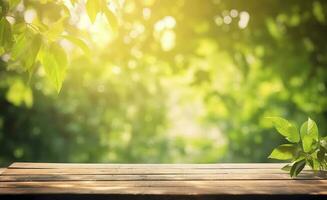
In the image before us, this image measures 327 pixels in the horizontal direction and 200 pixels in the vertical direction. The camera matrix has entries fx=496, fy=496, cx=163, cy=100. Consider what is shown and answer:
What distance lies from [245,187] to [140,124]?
862 centimetres

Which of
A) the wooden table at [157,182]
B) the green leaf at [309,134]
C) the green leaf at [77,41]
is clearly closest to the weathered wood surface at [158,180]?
the wooden table at [157,182]

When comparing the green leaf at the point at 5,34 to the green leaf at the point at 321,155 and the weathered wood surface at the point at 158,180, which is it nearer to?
the weathered wood surface at the point at 158,180

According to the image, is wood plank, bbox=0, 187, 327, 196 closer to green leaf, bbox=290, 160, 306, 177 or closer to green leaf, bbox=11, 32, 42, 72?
green leaf, bbox=290, 160, 306, 177

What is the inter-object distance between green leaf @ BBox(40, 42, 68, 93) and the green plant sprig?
3.27 ft

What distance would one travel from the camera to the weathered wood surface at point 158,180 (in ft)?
6.18

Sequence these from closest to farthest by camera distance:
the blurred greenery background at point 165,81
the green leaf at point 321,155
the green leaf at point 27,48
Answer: the green leaf at point 27,48
the green leaf at point 321,155
the blurred greenery background at point 165,81

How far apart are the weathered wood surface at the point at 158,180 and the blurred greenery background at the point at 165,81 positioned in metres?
0.77

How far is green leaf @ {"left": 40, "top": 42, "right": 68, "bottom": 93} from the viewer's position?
1.95 m

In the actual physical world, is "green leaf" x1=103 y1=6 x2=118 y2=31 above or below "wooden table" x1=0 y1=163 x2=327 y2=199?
above

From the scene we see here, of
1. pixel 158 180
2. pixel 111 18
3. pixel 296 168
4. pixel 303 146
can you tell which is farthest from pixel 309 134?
pixel 111 18

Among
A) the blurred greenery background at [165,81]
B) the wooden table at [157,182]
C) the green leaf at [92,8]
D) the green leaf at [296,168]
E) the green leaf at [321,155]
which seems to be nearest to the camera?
the wooden table at [157,182]

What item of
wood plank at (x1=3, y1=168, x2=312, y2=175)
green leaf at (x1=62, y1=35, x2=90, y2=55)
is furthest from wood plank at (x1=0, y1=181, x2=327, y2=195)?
green leaf at (x1=62, y1=35, x2=90, y2=55)

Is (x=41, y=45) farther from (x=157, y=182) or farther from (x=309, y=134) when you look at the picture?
(x=309, y=134)

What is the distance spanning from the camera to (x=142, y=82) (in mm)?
9758
